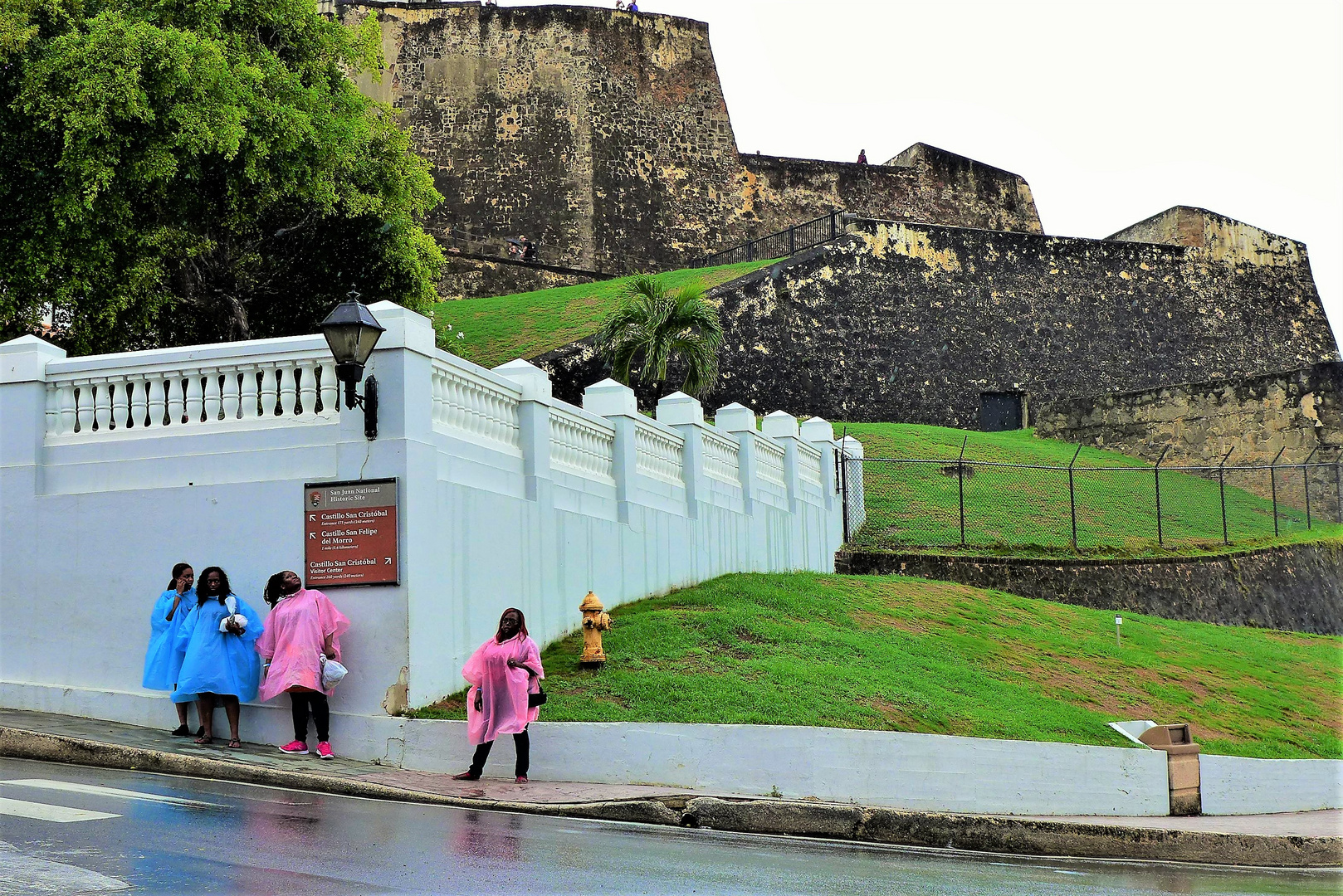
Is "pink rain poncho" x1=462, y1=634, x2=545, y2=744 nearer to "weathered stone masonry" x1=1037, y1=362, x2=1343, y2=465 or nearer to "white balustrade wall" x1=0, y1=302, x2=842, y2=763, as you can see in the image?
"white balustrade wall" x1=0, y1=302, x2=842, y2=763

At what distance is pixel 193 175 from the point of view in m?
21.6

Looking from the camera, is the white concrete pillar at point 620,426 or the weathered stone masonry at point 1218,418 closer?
the white concrete pillar at point 620,426

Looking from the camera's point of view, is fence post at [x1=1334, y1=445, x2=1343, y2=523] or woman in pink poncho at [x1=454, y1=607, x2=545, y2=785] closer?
woman in pink poncho at [x1=454, y1=607, x2=545, y2=785]

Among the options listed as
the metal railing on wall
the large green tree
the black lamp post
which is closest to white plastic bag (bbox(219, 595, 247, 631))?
the black lamp post

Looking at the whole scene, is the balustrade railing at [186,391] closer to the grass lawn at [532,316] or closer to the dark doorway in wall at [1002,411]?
the grass lawn at [532,316]

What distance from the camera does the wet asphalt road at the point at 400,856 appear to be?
6.96 m

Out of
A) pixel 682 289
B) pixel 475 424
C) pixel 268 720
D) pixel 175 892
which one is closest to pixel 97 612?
pixel 268 720

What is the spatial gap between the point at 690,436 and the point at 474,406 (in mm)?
4512

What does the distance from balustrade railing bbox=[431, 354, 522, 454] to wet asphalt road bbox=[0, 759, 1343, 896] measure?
359cm

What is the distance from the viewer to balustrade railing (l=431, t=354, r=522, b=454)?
40.4ft

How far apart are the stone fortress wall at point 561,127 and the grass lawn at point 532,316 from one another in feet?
17.5

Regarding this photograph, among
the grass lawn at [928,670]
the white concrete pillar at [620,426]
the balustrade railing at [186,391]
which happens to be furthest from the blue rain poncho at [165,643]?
the white concrete pillar at [620,426]

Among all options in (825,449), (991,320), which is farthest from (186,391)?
(991,320)

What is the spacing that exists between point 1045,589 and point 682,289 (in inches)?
326
